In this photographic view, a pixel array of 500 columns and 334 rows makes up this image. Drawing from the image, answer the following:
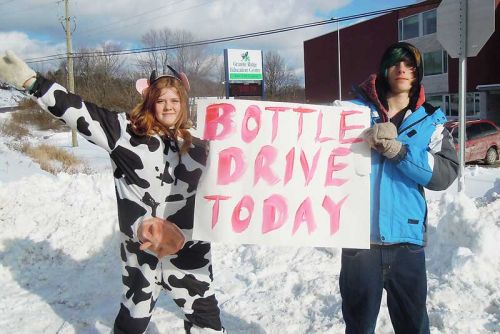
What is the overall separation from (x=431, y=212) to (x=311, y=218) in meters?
3.49

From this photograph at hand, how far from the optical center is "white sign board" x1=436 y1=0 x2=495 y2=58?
5.70m

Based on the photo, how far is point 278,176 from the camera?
7.75 ft

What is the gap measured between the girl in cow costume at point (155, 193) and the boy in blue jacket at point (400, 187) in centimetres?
89

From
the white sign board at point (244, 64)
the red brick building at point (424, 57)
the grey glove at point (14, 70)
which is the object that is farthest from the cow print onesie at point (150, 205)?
the red brick building at point (424, 57)

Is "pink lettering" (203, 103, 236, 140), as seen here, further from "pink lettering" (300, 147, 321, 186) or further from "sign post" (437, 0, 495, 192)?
"sign post" (437, 0, 495, 192)

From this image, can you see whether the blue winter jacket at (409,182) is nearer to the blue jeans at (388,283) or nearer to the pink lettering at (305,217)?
the blue jeans at (388,283)

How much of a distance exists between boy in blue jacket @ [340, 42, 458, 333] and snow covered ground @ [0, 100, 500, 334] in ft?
3.21

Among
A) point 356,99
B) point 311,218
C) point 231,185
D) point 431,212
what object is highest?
point 356,99

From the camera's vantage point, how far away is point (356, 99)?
2377 millimetres

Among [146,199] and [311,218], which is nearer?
[311,218]

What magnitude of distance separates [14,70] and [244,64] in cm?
2240

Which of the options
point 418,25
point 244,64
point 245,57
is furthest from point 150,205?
point 418,25

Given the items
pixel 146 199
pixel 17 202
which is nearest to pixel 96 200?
pixel 17 202

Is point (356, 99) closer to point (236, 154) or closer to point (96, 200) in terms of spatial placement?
A: point (236, 154)
